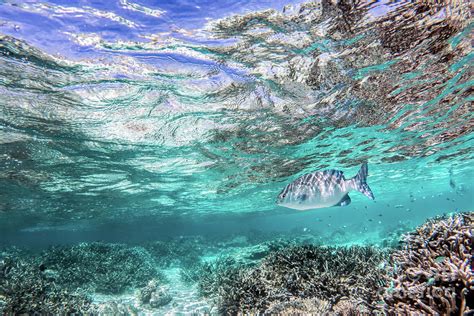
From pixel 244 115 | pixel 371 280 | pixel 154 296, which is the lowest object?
pixel 154 296

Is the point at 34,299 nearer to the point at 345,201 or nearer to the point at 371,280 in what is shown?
the point at 371,280

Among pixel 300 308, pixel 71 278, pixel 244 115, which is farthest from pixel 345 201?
pixel 71 278

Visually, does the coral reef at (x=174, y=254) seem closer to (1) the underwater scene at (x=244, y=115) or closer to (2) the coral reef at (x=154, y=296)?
(1) the underwater scene at (x=244, y=115)

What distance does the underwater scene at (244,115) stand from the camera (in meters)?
6.19

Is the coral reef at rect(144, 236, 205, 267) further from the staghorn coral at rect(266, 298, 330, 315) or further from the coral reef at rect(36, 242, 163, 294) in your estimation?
the staghorn coral at rect(266, 298, 330, 315)

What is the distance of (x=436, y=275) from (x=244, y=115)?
10.0 metres

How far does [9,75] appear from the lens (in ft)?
27.0

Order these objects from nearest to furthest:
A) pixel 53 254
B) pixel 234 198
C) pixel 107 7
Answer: pixel 107 7 → pixel 53 254 → pixel 234 198

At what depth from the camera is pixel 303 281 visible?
6.91 m

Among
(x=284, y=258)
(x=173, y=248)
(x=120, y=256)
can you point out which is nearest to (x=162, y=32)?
(x=284, y=258)

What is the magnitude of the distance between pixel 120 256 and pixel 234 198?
19.4 meters

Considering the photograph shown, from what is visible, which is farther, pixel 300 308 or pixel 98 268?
pixel 98 268

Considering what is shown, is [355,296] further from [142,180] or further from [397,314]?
→ [142,180]

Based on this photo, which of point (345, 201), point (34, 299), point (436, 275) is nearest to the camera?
point (436, 275)
